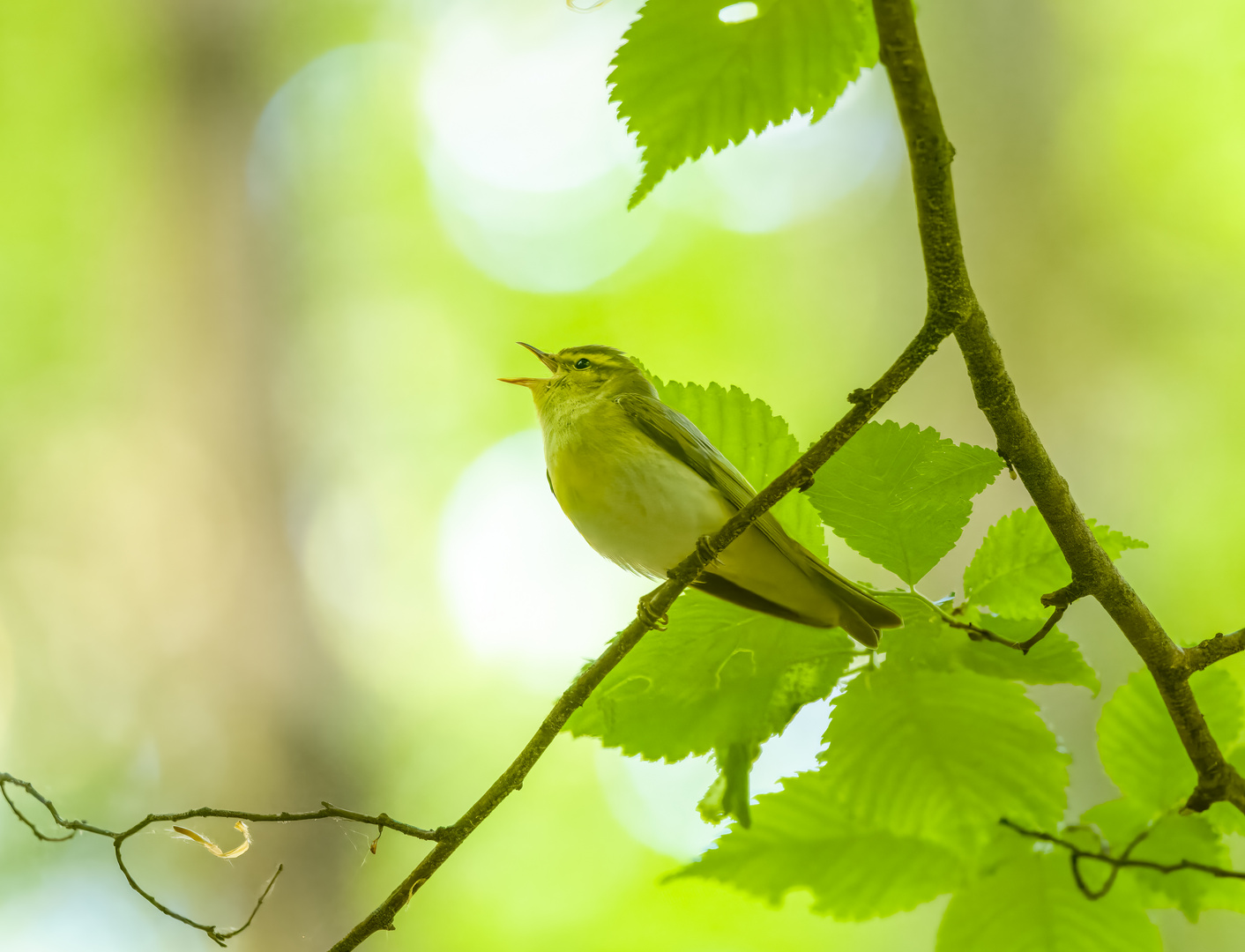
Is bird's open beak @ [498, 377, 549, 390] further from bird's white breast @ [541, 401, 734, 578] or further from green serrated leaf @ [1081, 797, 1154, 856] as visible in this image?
green serrated leaf @ [1081, 797, 1154, 856]

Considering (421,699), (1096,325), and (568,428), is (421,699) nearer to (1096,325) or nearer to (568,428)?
(568,428)

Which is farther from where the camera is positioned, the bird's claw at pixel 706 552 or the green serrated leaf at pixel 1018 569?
the bird's claw at pixel 706 552

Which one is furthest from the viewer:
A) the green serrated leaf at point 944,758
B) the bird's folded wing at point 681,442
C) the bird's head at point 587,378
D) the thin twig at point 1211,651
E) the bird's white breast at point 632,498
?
the bird's head at point 587,378

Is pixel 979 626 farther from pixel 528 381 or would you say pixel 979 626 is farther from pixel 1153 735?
pixel 528 381

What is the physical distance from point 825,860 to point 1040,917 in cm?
23

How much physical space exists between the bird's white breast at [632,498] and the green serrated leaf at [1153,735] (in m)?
1.14

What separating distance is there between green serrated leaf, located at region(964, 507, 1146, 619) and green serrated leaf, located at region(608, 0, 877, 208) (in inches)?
22.2

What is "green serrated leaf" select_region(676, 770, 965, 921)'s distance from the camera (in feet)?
3.18

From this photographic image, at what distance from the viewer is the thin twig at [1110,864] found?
0.95m

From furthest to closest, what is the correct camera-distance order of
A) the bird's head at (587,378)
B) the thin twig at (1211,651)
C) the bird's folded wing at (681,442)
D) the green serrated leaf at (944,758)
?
the bird's head at (587,378) → the bird's folded wing at (681,442) → the thin twig at (1211,651) → the green serrated leaf at (944,758)

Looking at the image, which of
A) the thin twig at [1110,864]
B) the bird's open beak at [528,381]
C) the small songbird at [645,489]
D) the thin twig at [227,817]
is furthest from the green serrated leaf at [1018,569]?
the bird's open beak at [528,381]

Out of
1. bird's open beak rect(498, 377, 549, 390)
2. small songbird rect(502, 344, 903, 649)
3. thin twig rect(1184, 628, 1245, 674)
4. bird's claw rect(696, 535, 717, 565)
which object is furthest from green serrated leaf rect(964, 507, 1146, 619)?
bird's open beak rect(498, 377, 549, 390)

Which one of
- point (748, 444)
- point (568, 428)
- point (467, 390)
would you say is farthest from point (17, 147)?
point (748, 444)

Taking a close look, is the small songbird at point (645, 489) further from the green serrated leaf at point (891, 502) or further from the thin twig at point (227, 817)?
the thin twig at point (227, 817)
